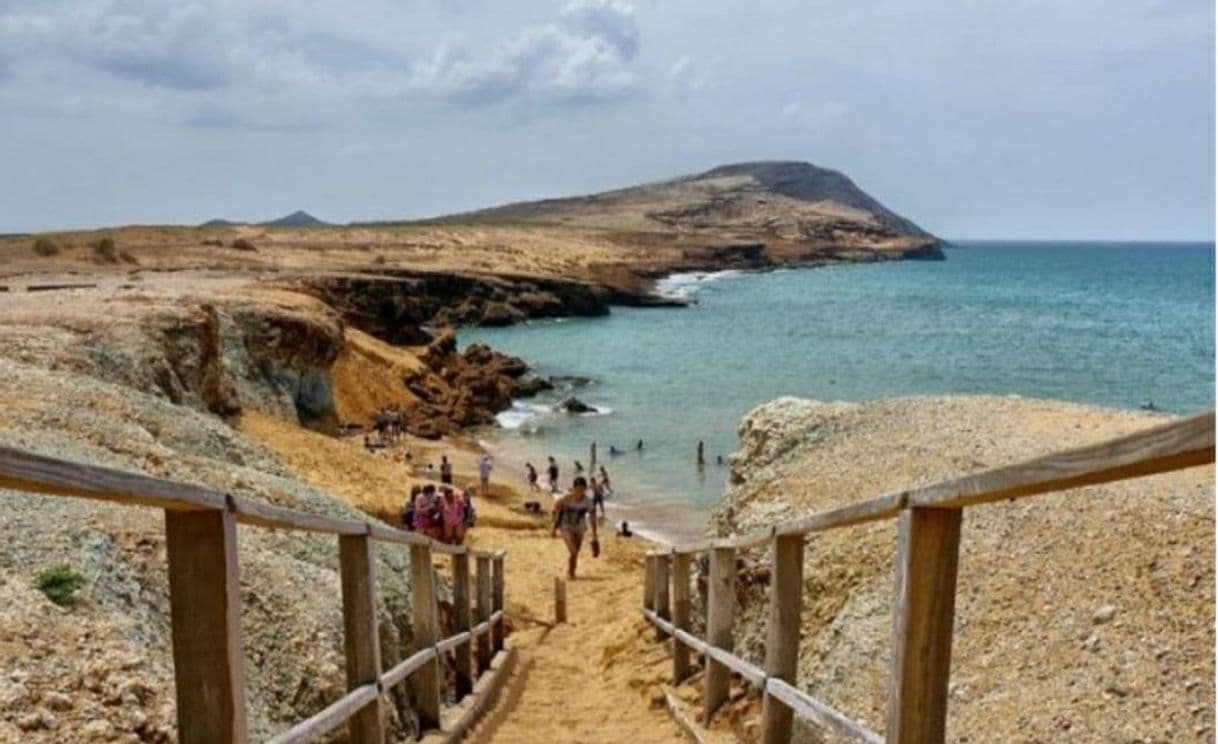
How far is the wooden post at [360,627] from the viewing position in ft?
17.2

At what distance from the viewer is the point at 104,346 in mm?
16453

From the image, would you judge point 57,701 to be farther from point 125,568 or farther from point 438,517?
point 438,517

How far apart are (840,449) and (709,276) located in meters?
114

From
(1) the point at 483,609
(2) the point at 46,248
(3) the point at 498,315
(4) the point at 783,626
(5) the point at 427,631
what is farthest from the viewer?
(3) the point at 498,315

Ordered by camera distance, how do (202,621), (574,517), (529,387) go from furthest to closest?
A: (529,387)
(574,517)
(202,621)

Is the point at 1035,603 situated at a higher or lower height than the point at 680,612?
higher

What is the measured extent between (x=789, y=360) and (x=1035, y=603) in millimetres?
51766

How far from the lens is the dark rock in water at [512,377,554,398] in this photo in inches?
1710

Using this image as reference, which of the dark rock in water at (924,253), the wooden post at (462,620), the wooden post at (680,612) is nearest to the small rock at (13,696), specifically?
the wooden post at (462,620)

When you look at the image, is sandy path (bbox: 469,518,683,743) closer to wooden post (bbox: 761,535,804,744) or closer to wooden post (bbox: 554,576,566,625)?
wooden post (bbox: 554,576,566,625)

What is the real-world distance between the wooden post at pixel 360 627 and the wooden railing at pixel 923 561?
1867 millimetres

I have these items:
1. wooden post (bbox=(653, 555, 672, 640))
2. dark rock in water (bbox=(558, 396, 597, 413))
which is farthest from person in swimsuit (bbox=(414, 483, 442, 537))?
dark rock in water (bbox=(558, 396, 597, 413))

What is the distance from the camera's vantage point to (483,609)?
35.5ft

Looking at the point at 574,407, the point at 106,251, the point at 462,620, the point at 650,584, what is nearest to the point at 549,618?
the point at 650,584
